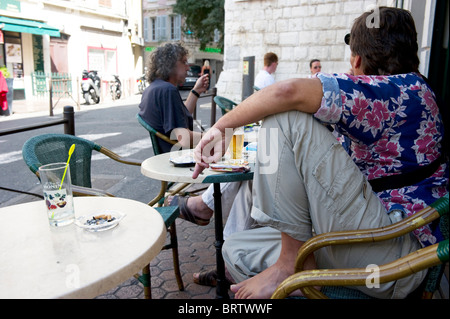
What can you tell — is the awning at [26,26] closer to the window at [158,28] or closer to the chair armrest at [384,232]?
the chair armrest at [384,232]

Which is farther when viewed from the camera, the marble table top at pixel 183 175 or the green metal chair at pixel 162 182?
the green metal chair at pixel 162 182

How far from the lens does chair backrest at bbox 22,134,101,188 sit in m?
1.97

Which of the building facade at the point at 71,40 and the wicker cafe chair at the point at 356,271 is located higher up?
the building facade at the point at 71,40

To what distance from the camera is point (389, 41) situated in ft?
4.57

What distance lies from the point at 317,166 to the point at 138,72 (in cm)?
2610

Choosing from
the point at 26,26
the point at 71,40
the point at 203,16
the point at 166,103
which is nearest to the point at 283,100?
the point at 166,103

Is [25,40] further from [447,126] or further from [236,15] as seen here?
[447,126]

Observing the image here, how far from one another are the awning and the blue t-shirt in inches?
538

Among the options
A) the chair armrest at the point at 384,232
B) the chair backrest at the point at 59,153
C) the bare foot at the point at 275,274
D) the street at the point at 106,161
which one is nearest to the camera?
the chair armrest at the point at 384,232

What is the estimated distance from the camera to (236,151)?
2018 mm

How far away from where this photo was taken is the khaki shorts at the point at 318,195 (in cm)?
123

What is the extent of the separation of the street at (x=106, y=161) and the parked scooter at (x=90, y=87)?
3990 mm

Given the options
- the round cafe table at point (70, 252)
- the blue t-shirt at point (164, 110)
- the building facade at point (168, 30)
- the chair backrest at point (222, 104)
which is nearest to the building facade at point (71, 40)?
the building facade at point (168, 30)

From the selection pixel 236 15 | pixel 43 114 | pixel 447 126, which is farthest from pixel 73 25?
pixel 447 126
